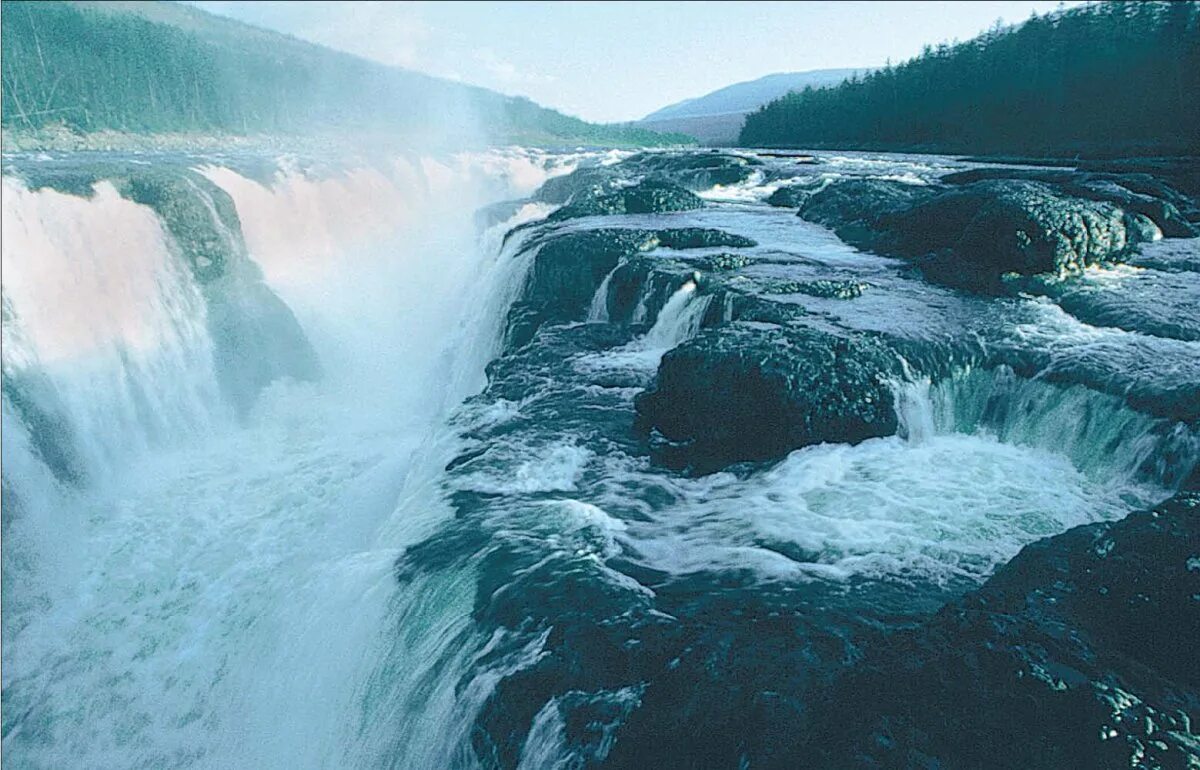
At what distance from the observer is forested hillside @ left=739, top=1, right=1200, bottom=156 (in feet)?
132

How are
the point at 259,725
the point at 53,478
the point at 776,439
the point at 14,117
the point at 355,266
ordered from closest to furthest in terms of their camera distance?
the point at 259,725 < the point at 776,439 < the point at 53,478 < the point at 355,266 < the point at 14,117

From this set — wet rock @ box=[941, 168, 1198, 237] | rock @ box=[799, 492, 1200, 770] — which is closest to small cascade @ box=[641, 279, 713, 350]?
rock @ box=[799, 492, 1200, 770]

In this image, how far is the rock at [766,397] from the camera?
7711 millimetres

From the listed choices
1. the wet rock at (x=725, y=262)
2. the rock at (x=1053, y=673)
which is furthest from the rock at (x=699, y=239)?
the rock at (x=1053, y=673)

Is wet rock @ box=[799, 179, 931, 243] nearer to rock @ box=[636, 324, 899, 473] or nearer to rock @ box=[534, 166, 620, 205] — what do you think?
rock @ box=[636, 324, 899, 473]

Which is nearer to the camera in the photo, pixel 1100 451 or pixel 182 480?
pixel 1100 451

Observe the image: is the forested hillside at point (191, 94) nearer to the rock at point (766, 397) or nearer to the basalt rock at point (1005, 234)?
the basalt rock at point (1005, 234)

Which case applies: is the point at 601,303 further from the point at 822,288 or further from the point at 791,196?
the point at 791,196

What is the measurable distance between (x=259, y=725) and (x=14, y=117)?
72138 millimetres

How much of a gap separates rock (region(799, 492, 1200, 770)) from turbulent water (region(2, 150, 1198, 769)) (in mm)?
803

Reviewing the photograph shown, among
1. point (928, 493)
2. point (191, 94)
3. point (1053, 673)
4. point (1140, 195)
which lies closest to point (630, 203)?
point (1140, 195)

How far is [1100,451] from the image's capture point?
7.16 metres

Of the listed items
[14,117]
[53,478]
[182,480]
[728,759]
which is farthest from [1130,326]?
[14,117]

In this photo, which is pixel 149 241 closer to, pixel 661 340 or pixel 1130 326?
pixel 661 340
